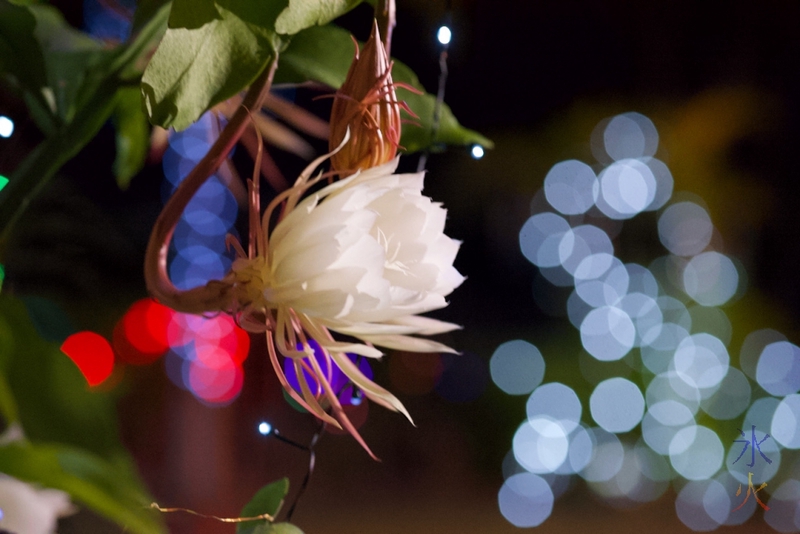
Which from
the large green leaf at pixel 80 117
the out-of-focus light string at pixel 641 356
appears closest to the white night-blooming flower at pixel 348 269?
the large green leaf at pixel 80 117

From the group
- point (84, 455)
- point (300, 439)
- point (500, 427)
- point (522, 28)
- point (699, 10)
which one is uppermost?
point (699, 10)

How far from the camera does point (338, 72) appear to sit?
25 cm

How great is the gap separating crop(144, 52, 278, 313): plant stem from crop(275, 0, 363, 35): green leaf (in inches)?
0.7

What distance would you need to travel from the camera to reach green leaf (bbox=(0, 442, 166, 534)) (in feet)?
0.61

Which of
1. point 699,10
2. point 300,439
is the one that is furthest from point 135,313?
point 699,10

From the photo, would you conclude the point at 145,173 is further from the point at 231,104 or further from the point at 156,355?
the point at 231,104

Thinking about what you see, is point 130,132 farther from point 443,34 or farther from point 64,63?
point 443,34

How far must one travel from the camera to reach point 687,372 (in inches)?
33.0

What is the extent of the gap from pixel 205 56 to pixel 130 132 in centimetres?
17

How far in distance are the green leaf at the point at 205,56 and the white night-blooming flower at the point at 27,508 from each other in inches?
7.0

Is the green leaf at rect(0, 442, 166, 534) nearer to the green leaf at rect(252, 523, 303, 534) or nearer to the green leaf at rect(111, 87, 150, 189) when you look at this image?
the green leaf at rect(252, 523, 303, 534)

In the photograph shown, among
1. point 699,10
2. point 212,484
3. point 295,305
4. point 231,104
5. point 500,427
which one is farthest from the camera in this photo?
point 500,427

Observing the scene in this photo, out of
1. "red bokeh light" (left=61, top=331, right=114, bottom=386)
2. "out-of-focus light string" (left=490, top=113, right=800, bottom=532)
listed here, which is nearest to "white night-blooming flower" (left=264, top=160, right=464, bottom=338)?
"red bokeh light" (left=61, top=331, right=114, bottom=386)

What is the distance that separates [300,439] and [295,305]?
711mm
